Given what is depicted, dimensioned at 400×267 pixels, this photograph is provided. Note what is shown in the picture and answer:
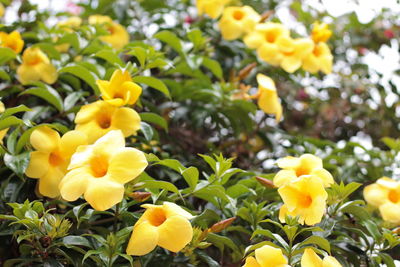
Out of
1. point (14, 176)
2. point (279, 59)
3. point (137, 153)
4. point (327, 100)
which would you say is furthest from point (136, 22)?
point (137, 153)

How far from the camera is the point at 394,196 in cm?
157

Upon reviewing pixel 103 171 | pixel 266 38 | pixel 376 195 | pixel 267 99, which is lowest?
pixel 376 195

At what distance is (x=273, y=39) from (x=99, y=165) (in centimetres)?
103

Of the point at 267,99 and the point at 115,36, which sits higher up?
the point at 115,36

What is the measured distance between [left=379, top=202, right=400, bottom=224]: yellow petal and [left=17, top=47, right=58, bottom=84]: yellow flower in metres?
1.06

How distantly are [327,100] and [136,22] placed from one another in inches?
40.0

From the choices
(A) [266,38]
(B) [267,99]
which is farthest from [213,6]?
(B) [267,99]

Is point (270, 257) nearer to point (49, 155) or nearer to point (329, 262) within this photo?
point (329, 262)

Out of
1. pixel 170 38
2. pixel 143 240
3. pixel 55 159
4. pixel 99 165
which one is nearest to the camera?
pixel 143 240

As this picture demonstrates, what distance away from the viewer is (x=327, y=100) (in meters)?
2.66

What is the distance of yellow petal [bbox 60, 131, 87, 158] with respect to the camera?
1.31 meters

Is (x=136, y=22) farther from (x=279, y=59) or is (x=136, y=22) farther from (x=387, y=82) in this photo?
(x=387, y=82)

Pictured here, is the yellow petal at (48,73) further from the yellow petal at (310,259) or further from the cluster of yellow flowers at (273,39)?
the yellow petal at (310,259)

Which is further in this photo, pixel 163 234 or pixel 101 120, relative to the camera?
pixel 101 120
